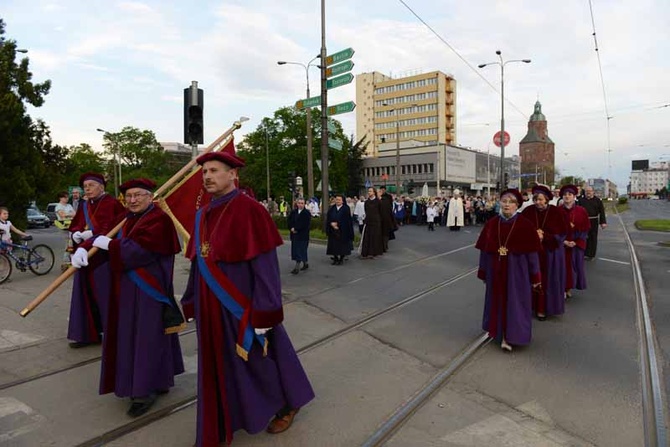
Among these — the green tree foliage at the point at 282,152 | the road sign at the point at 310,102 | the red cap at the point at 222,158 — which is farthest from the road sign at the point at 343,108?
the green tree foliage at the point at 282,152

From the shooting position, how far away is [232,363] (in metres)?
3.34

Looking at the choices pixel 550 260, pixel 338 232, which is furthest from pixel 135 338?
pixel 338 232

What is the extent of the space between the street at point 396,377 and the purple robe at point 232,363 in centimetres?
35

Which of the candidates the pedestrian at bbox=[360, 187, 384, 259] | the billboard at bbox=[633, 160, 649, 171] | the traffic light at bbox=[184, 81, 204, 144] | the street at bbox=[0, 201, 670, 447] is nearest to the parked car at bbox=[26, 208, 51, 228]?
the street at bbox=[0, 201, 670, 447]

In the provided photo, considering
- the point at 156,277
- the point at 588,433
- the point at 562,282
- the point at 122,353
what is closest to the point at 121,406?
the point at 122,353

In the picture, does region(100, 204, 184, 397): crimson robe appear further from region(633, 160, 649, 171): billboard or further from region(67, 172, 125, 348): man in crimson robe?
region(633, 160, 649, 171): billboard

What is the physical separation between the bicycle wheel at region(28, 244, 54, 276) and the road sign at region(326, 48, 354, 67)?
969cm

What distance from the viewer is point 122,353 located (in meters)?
3.90

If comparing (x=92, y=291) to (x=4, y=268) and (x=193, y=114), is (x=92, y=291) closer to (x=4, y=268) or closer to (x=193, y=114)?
(x=193, y=114)

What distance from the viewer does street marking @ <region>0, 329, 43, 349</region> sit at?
572 centimetres

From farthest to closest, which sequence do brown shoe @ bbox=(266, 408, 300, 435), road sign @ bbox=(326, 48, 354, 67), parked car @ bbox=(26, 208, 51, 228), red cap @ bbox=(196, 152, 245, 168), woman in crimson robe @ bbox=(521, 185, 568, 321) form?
parked car @ bbox=(26, 208, 51, 228)
road sign @ bbox=(326, 48, 354, 67)
woman in crimson robe @ bbox=(521, 185, 568, 321)
brown shoe @ bbox=(266, 408, 300, 435)
red cap @ bbox=(196, 152, 245, 168)

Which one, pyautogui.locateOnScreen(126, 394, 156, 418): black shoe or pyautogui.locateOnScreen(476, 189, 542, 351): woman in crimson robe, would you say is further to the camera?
pyautogui.locateOnScreen(476, 189, 542, 351): woman in crimson robe

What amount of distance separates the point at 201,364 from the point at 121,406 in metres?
A: 1.38

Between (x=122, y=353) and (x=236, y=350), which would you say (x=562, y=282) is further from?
(x=122, y=353)
